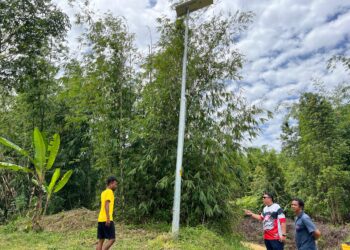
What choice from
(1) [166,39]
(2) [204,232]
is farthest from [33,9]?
(2) [204,232]

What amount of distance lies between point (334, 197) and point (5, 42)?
1212cm

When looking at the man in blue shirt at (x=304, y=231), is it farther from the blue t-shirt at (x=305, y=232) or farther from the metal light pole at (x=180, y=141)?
the metal light pole at (x=180, y=141)

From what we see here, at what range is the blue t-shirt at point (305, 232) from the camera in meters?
3.98

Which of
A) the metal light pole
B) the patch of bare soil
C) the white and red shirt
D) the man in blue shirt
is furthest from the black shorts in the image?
the patch of bare soil

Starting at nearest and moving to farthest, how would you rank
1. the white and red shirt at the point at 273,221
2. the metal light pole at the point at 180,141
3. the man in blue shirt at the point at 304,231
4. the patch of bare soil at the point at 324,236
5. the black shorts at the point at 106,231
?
the man in blue shirt at the point at 304,231
the white and red shirt at the point at 273,221
the black shorts at the point at 106,231
the metal light pole at the point at 180,141
the patch of bare soil at the point at 324,236

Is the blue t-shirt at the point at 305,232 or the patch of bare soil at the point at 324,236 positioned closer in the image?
the blue t-shirt at the point at 305,232

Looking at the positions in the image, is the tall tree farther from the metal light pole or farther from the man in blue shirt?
the man in blue shirt

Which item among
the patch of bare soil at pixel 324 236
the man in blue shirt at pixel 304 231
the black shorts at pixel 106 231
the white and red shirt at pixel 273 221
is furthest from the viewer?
the patch of bare soil at pixel 324 236

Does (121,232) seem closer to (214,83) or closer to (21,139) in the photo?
(214,83)

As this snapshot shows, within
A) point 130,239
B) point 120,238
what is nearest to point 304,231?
point 130,239

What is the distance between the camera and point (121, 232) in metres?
6.98

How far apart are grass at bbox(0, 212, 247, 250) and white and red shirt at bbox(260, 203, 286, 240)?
149 cm

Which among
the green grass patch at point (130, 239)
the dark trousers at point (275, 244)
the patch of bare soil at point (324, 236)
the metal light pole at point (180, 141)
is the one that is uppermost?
the metal light pole at point (180, 141)

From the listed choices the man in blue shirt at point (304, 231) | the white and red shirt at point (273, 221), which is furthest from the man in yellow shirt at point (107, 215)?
the man in blue shirt at point (304, 231)
